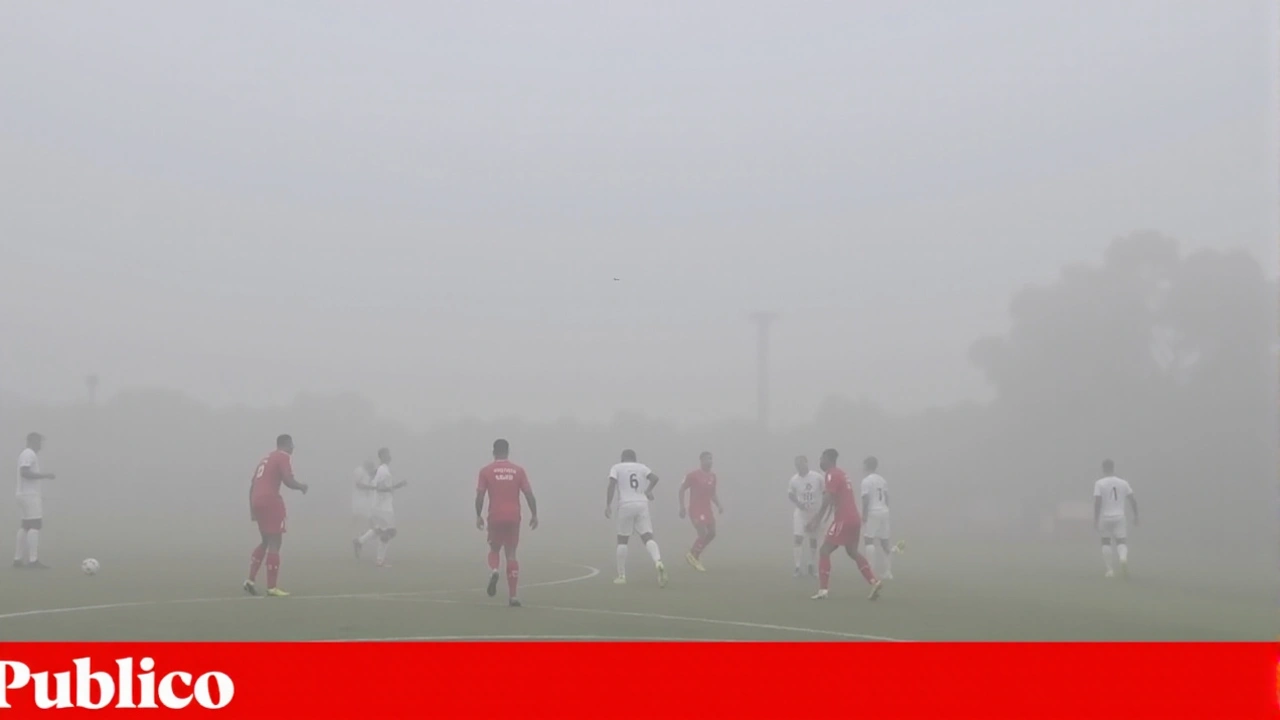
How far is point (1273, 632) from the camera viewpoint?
16312 millimetres

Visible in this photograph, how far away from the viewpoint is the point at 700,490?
957 inches

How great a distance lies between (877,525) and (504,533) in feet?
27.2

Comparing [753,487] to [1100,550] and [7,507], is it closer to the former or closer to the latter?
[1100,550]

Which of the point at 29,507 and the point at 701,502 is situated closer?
the point at 29,507

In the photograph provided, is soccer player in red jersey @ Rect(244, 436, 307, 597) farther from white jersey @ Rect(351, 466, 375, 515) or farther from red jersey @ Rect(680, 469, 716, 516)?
red jersey @ Rect(680, 469, 716, 516)

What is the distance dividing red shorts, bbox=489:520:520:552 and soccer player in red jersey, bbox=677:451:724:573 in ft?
24.8

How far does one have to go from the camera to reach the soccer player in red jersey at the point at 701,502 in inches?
942

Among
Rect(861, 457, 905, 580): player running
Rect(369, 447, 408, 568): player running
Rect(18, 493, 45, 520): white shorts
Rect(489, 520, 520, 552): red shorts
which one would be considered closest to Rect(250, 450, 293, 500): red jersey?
Rect(489, 520, 520, 552): red shorts

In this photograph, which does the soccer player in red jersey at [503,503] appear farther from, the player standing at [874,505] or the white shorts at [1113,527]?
the white shorts at [1113,527]

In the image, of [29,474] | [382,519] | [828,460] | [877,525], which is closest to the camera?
[828,460]

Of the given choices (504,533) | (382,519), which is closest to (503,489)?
(504,533)

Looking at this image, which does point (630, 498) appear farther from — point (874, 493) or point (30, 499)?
point (30, 499)

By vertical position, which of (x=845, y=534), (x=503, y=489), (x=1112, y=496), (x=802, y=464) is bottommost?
(x=845, y=534)

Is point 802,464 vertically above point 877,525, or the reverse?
point 802,464
